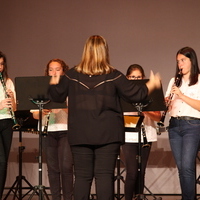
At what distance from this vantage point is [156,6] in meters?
6.68

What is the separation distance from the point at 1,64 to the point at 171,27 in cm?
294

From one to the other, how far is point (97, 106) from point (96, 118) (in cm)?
9

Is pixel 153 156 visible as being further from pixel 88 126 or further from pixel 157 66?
pixel 88 126

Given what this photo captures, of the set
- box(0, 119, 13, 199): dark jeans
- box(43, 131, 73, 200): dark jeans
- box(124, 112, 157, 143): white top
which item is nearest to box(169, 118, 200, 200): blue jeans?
box(124, 112, 157, 143): white top

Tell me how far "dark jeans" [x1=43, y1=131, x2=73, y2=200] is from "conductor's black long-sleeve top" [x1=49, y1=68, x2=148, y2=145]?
1.19 meters

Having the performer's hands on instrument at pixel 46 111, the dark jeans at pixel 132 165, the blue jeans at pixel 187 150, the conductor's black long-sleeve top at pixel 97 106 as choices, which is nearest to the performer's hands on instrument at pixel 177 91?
the blue jeans at pixel 187 150

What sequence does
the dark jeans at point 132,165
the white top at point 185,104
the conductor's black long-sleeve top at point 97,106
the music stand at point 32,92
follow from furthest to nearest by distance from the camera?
1. the dark jeans at point 132,165
2. the white top at point 185,104
3. the music stand at point 32,92
4. the conductor's black long-sleeve top at point 97,106

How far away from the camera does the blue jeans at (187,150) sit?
451 cm

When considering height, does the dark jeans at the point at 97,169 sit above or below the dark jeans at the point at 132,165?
above

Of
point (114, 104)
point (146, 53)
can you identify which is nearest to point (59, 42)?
point (146, 53)

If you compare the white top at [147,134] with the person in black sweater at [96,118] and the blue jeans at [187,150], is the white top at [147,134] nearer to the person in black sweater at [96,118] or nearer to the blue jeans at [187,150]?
the blue jeans at [187,150]

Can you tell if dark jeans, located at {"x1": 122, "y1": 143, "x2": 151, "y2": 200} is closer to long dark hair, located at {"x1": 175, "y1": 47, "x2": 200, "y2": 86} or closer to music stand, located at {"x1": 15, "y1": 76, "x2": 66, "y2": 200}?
long dark hair, located at {"x1": 175, "y1": 47, "x2": 200, "y2": 86}

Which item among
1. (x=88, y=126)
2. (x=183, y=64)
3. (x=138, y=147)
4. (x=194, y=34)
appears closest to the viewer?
(x=88, y=126)

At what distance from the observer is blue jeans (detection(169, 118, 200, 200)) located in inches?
177
